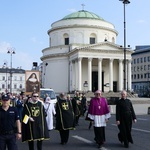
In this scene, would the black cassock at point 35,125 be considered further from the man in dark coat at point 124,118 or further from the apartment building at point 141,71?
the apartment building at point 141,71

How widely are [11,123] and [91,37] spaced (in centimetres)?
6587

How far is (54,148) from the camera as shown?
418 inches

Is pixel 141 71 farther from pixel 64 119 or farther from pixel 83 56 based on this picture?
pixel 64 119

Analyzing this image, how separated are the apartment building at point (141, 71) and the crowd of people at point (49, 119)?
89.9 m

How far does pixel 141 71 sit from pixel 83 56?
48.6m

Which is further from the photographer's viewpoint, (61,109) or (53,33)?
(53,33)

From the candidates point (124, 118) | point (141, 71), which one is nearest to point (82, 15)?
point (141, 71)

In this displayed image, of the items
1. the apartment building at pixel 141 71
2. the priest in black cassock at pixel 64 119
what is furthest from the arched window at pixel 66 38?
the priest in black cassock at pixel 64 119

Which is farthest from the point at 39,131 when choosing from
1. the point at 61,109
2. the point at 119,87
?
the point at 119,87

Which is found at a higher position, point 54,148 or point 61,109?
point 61,109

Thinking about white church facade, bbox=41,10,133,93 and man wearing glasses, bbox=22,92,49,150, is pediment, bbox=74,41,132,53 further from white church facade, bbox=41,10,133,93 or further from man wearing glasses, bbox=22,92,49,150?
man wearing glasses, bbox=22,92,49,150

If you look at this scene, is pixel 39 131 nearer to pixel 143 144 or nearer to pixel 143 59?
pixel 143 144

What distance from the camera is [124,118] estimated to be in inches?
430

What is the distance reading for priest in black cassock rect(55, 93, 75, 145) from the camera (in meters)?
11.5
